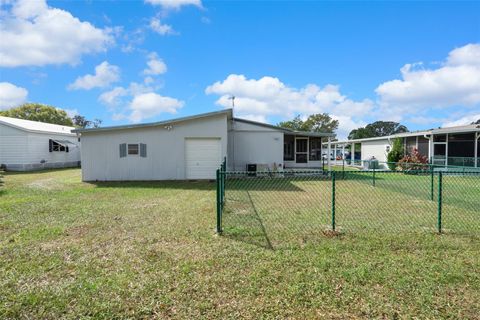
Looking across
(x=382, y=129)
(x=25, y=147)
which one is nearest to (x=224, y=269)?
(x=25, y=147)

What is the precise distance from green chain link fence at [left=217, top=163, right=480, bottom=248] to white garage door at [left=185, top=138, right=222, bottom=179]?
12.9ft

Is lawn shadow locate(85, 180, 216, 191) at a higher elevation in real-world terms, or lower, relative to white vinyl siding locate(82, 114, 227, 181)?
lower

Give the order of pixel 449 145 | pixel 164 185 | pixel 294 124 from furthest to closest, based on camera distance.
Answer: pixel 294 124 → pixel 449 145 → pixel 164 185

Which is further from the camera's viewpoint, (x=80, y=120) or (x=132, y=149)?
(x=80, y=120)

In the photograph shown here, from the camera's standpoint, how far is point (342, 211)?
23.9ft

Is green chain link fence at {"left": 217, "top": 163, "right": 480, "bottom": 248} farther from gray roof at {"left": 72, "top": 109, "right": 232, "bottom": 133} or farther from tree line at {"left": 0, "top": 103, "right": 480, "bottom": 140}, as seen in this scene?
tree line at {"left": 0, "top": 103, "right": 480, "bottom": 140}

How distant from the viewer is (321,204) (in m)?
8.26

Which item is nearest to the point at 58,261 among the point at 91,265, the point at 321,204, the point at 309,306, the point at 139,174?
the point at 91,265

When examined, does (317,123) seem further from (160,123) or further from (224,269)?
(224,269)

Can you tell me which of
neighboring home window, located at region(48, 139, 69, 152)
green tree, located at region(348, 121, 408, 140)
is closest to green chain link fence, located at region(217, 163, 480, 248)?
neighboring home window, located at region(48, 139, 69, 152)

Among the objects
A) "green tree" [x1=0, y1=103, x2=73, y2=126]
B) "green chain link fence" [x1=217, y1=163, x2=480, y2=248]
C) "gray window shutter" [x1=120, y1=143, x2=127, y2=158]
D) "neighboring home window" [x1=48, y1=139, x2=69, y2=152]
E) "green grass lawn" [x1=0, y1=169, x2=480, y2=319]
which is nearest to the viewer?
"green grass lawn" [x1=0, y1=169, x2=480, y2=319]

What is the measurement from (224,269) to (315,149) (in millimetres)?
16062

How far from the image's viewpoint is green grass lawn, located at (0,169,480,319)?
2967 millimetres

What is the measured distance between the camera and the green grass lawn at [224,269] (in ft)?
9.73
